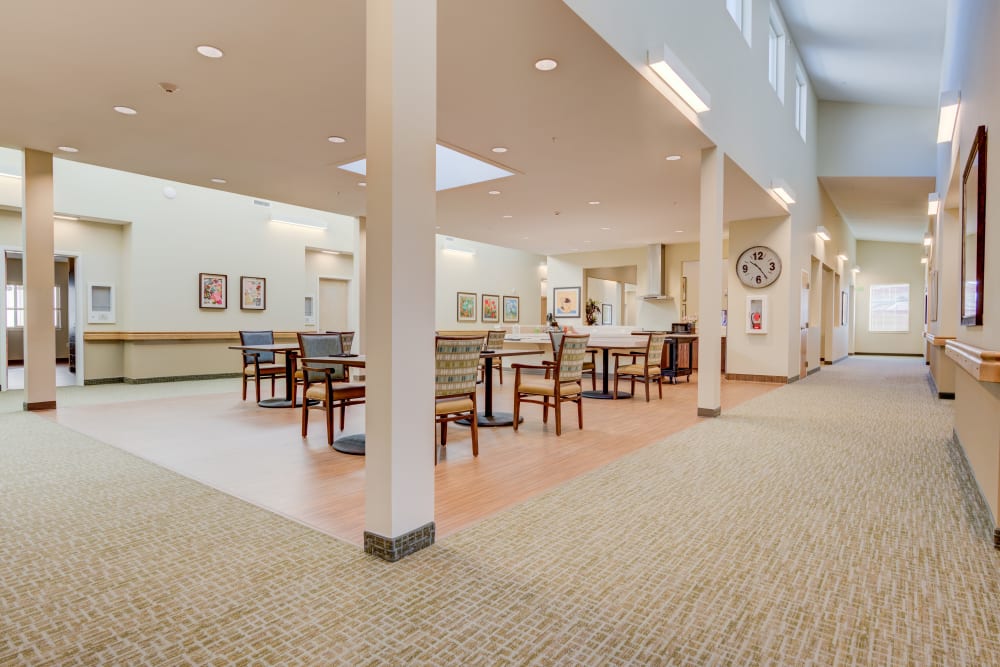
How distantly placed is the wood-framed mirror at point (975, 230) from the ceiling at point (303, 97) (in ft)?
7.19

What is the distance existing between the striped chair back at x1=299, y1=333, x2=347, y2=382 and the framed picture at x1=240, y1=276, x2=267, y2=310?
6035 mm

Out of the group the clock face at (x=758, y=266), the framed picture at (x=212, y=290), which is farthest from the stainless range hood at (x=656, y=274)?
the framed picture at (x=212, y=290)

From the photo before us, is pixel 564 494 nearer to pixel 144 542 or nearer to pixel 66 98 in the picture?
pixel 144 542

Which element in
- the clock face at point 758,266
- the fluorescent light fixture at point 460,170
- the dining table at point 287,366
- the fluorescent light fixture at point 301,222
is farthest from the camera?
the fluorescent light fixture at point 301,222

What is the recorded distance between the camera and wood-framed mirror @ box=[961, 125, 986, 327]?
10.4 feet

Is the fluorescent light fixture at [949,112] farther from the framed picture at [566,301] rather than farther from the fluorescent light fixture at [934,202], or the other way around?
the framed picture at [566,301]

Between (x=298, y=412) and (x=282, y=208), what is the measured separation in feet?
20.0

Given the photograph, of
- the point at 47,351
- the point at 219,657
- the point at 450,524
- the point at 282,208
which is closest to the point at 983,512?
the point at 450,524

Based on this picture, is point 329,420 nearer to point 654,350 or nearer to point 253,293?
point 654,350

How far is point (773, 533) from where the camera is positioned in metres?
2.63

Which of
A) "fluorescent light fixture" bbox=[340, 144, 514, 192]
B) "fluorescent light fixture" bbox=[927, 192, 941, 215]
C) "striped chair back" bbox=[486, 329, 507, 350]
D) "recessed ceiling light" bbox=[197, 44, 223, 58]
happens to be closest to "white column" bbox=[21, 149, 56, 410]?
Answer: "fluorescent light fixture" bbox=[340, 144, 514, 192]

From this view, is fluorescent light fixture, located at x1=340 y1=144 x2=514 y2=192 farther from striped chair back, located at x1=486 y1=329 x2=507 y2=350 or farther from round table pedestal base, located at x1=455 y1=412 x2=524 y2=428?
round table pedestal base, located at x1=455 y1=412 x2=524 y2=428

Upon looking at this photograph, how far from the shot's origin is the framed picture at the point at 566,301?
14.8 metres

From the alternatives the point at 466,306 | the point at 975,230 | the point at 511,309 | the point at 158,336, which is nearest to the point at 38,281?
the point at 158,336
